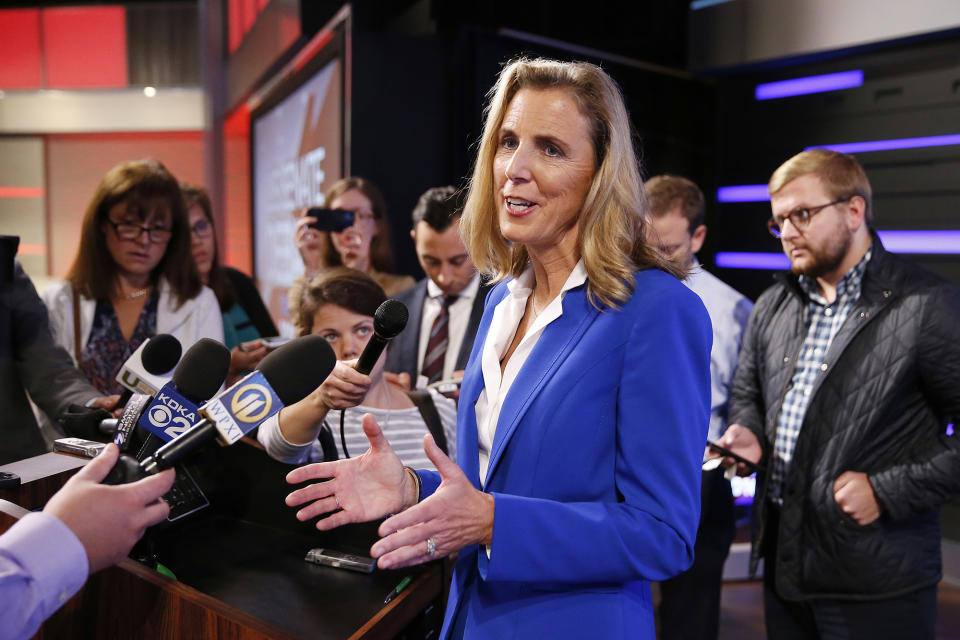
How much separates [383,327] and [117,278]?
158 cm

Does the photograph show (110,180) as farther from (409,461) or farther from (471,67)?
(471,67)

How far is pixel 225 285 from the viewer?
3.13 metres

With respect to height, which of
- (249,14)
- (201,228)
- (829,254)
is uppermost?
(249,14)

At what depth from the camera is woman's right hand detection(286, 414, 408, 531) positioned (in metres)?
1.09

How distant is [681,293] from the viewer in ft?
3.76

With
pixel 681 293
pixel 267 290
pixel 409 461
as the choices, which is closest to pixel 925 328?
pixel 681 293

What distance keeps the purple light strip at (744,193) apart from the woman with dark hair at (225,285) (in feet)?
10.5

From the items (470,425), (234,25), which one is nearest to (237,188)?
(234,25)

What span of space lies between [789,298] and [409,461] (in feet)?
4.49

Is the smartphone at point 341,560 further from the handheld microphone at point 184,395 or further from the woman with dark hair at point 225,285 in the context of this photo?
the woman with dark hair at point 225,285

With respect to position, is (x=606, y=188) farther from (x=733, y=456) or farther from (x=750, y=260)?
(x=750, y=260)

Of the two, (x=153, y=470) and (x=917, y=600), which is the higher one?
(x=153, y=470)

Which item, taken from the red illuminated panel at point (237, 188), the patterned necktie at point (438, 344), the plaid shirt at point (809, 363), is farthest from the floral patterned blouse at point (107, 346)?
the red illuminated panel at point (237, 188)

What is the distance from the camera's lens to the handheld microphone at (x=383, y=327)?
1.25 meters
